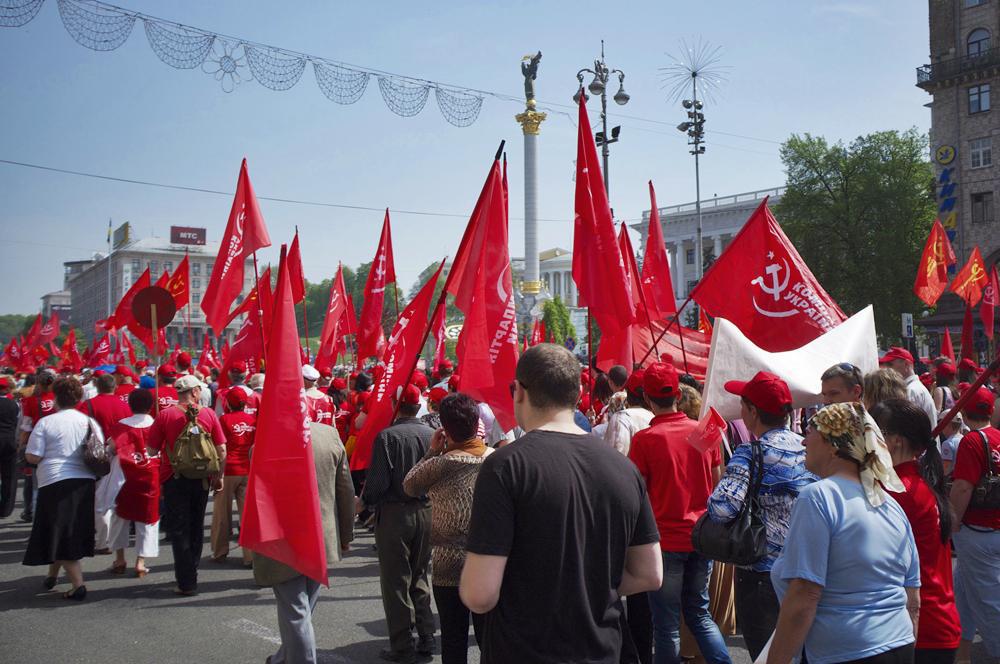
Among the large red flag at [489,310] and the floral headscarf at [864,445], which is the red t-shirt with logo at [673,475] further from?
the floral headscarf at [864,445]

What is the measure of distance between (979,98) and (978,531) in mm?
44449

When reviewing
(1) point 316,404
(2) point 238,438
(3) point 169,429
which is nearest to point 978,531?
(1) point 316,404

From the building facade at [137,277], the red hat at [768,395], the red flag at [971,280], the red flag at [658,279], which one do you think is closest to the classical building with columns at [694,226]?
the building facade at [137,277]

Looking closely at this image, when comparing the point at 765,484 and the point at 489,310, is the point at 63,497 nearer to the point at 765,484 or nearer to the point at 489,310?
the point at 489,310

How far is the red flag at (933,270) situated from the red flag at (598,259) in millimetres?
8920

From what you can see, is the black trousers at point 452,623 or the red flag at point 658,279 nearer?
the black trousers at point 452,623

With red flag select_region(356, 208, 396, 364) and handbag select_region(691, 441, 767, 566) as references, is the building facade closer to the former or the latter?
red flag select_region(356, 208, 396, 364)

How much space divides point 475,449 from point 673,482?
1129mm

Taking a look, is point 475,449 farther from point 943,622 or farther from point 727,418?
point 943,622

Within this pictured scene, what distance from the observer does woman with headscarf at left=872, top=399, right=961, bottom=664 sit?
3.29 metres

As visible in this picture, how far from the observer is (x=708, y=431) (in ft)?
14.7

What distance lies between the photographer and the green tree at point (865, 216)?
38.0m

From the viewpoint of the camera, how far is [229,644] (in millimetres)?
5836

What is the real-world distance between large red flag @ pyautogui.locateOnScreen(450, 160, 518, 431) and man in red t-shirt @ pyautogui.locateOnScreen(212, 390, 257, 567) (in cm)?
316
